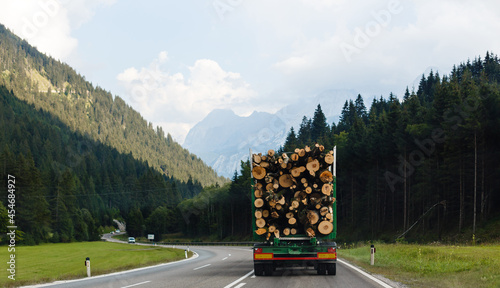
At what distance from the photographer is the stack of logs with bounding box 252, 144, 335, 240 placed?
1537 centimetres

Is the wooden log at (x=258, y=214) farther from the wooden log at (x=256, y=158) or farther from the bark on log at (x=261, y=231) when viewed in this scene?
the wooden log at (x=256, y=158)

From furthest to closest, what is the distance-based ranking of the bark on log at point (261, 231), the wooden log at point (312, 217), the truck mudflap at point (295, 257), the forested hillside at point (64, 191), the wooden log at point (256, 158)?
1. the forested hillside at point (64, 191)
2. the wooden log at point (256, 158)
3. the bark on log at point (261, 231)
4. the wooden log at point (312, 217)
5. the truck mudflap at point (295, 257)

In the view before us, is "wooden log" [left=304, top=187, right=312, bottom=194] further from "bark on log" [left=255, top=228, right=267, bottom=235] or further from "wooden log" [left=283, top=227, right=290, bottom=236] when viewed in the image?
"bark on log" [left=255, top=228, right=267, bottom=235]

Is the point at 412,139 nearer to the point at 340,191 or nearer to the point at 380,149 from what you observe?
the point at 380,149

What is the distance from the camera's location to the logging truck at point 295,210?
1509cm

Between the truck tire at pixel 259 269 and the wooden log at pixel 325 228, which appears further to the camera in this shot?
the truck tire at pixel 259 269

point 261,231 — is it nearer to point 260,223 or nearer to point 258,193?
point 260,223

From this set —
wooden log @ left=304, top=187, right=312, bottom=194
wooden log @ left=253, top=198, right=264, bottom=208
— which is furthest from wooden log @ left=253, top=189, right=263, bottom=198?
wooden log @ left=304, top=187, right=312, bottom=194

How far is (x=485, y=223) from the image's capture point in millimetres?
38875

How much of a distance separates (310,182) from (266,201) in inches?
68.7

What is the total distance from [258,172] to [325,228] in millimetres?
3102

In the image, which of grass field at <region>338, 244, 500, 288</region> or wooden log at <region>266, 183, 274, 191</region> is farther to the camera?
wooden log at <region>266, 183, 274, 191</region>

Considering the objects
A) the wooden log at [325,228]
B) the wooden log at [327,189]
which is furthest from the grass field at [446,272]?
the wooden log at [327,189]

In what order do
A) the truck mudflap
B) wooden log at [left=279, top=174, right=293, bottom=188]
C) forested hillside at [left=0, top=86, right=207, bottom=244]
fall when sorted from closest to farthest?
the truck mudflap
wooden log at [left=279, top=174, right=293, bottom=188]
forested hillside at [left=0, top=86, right=207, bottom=244]
